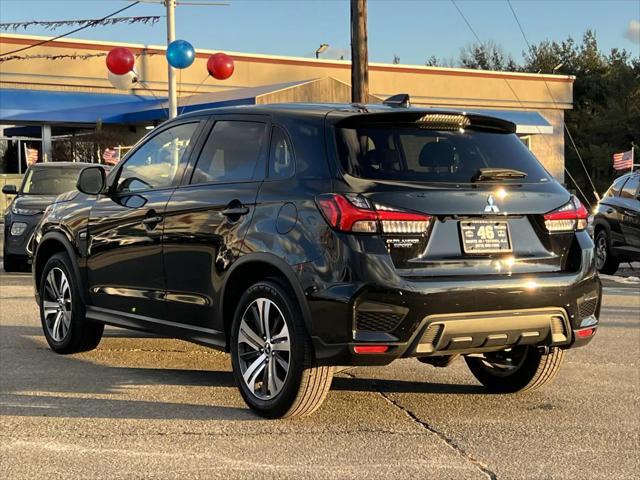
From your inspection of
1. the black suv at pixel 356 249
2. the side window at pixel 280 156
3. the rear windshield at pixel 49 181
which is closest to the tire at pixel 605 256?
the rear windshield at pixel 49 181

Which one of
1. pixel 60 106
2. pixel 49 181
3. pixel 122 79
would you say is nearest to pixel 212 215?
pixel 49 181

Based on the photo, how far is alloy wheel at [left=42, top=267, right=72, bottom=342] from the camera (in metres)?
6.92

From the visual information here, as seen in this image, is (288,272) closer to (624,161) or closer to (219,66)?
(219,66)

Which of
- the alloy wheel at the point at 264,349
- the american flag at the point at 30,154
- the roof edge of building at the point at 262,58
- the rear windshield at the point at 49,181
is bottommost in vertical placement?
the alloy wheel at the point at 264,349

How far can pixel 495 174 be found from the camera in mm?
4965

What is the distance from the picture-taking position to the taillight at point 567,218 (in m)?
4.96

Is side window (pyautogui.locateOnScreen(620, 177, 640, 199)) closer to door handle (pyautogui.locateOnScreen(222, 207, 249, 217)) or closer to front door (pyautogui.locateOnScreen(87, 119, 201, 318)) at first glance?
front door (pyautogui.locateOnScreen(87, 119, 201, 318))

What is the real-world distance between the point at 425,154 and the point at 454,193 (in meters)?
0.37

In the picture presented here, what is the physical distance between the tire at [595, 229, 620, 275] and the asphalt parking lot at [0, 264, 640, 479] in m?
7.99

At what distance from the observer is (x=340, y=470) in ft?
13.6

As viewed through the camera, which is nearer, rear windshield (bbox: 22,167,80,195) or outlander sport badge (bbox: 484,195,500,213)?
outlander sport badge (bbox: 484,195,500,213)

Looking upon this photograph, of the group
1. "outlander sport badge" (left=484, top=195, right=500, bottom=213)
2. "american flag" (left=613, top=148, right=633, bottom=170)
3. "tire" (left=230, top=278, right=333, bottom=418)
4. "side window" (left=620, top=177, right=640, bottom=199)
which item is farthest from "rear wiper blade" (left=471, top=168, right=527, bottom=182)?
"american flag" (left=613, top=148, right=633, bottom=170)

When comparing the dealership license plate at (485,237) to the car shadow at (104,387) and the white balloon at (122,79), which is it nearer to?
the car shadow at (104,387)

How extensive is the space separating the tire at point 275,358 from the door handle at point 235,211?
1.42 ft
